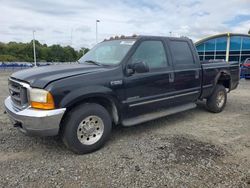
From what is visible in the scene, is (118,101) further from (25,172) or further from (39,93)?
(25,172)

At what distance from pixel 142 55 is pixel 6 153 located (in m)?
2.90

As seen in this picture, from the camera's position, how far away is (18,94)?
3664mm

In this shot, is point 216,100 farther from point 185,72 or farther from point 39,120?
point 39,120

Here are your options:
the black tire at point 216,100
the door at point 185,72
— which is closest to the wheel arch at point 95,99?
the door at point 185,72

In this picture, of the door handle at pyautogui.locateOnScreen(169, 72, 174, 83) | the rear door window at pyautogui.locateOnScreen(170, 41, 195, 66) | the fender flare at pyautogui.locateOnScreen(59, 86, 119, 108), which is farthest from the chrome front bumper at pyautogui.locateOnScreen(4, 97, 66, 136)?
the rear door window at pyautogui.locateOnScreen(170, 41, 195, 66)

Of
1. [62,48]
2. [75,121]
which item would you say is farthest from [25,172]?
[62,48]

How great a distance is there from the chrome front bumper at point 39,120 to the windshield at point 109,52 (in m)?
1.46

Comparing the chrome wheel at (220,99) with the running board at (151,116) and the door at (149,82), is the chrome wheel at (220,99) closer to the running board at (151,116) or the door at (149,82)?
the running board at (151,116)

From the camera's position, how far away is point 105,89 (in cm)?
372

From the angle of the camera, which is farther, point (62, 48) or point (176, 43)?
point (62, 48)

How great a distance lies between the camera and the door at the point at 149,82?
13.5 ft

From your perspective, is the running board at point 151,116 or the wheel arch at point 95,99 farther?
the running board at point 151,116

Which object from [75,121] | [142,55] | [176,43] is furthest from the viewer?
[176,43]

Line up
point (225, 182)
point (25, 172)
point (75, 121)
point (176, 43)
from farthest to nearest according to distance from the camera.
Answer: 1. point (176, 43)
2. point (75, 121)
3. point (25, 172)
4. point (225, 182)
